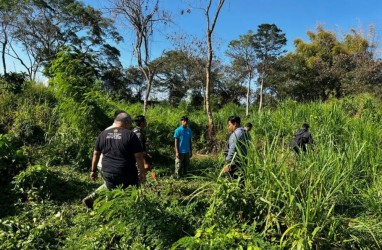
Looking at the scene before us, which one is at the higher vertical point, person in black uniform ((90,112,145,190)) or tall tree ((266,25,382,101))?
tall tree ((266,25,382,101))

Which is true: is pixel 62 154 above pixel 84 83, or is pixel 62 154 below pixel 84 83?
below

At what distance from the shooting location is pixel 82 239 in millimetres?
3746

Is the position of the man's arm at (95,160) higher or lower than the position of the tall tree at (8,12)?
lower

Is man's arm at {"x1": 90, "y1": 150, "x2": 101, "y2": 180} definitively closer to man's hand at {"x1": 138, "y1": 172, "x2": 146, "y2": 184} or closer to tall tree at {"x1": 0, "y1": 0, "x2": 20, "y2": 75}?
man's hand at {"x1": 138, "y1": 172, "x2": 146, "y2": 184}

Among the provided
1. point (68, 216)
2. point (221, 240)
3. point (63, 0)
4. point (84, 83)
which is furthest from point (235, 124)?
point (63, 0)

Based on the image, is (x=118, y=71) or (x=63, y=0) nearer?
(x=63, y=0)

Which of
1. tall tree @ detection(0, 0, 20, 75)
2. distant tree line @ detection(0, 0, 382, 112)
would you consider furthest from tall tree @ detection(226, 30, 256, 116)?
tall tree @ detection(0, 0, 20, 75)

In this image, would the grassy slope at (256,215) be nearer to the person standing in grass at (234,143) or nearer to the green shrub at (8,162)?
the person standing in grass at (234,143)

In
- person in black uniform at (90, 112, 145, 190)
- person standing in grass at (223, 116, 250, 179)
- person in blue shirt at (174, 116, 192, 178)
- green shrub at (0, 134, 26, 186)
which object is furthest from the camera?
person in blue shirt at (174, 116, 192, 178)

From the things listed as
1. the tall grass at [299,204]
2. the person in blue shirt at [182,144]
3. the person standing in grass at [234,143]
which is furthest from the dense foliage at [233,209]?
the person in blue shirt at [182,144]

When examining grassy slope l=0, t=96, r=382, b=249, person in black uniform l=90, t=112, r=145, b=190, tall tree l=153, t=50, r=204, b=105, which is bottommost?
grassy slope l=0, t=96, r=382, b=249

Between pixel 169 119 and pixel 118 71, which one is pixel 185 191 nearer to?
pixel 169 119

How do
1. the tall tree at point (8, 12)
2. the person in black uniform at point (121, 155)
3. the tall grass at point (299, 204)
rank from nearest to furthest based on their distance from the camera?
1. the tall grass at point (299, 204)
2. the person in black uniform at point (121, 155)
3. the tall tree at point (8, 12)

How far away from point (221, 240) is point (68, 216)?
291cm
